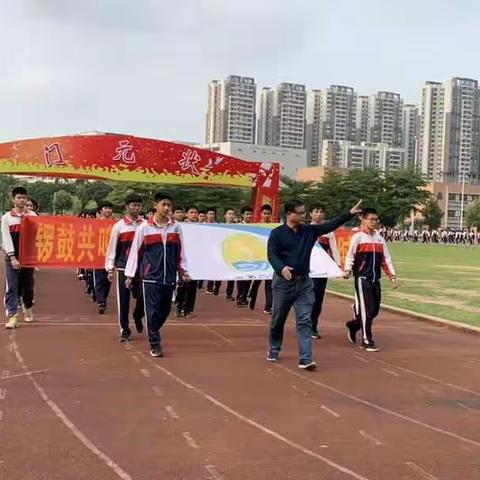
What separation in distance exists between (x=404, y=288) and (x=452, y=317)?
5.40 m

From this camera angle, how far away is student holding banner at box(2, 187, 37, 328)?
9.35 metres

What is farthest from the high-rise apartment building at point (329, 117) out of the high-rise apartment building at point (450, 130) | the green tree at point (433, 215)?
the green tree at point (433, 215)

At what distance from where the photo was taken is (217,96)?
11738 centimetres

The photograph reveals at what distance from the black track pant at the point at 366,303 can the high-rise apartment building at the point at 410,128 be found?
120922 mm

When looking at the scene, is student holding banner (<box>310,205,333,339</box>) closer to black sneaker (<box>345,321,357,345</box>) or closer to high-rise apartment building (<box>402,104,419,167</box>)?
black sneaker (<box>345,321,357,345</box>)

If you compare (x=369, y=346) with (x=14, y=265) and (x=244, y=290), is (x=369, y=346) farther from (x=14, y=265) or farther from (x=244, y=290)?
(x=244, y=290)

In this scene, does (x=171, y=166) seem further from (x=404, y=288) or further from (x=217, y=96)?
(x=217, y=96)

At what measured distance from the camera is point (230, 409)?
5762 millimetres

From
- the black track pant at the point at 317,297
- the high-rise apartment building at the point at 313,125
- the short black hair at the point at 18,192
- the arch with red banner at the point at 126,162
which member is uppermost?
the high-rise apartment building at the point at 313,125

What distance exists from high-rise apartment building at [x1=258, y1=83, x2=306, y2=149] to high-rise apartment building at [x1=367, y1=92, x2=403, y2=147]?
54.4 ft

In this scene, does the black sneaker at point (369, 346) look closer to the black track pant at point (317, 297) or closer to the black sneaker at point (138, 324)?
the black track pant at point (317, 297)

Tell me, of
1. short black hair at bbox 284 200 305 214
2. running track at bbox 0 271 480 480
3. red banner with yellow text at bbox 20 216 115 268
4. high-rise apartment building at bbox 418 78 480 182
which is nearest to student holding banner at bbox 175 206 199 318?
red banner with yellow text at bbox 20 216 115 268

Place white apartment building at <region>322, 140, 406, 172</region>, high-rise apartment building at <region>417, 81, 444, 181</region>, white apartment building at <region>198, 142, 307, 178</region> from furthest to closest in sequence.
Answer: high-rise apartment building at <region>417, 81, 444, 181</region> < white apartment building at <region>322, 140, 406, 172</region> < white apartment building at <region>198, 142, 307, 178</region>

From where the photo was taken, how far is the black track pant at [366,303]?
348 inches
